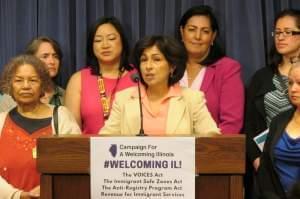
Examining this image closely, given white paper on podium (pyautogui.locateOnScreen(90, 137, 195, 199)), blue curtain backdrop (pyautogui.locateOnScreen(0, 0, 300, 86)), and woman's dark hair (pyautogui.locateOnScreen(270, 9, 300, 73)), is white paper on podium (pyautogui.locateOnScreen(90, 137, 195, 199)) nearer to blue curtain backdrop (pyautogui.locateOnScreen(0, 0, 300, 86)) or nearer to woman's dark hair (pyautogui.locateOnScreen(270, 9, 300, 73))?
woman's dark hair (pyautogui.locateOnScreen(270, 9, 300, 73))

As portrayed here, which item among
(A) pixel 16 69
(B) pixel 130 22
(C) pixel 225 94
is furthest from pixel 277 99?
(A) pixel 16 69

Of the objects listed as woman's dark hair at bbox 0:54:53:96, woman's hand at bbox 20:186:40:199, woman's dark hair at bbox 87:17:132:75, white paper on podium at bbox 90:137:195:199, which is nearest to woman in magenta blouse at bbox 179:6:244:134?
woman's dark hair at bbox 87:17:132:75

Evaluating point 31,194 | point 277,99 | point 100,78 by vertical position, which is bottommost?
point 31,194

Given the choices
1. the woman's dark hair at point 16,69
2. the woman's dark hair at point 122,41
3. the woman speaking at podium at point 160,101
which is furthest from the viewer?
the woman's dark hair at point 122,41

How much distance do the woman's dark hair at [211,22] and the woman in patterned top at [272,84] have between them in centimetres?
30

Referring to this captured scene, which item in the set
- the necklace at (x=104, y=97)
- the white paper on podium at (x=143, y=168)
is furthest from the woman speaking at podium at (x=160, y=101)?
the necklace at (x=104, y=97)

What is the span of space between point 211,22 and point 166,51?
101 cm

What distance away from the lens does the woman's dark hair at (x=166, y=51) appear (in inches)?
99.6

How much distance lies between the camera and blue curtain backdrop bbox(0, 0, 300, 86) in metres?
3.67

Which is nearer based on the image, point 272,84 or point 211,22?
point 272,84

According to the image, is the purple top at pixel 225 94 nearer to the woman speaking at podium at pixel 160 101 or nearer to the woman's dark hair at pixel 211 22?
the woman's dark hair at pixel 211 22

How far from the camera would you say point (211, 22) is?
Result: 3.46m

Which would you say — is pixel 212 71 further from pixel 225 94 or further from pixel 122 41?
pixel 122 41

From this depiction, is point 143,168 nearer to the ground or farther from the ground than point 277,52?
nearer to the ground
